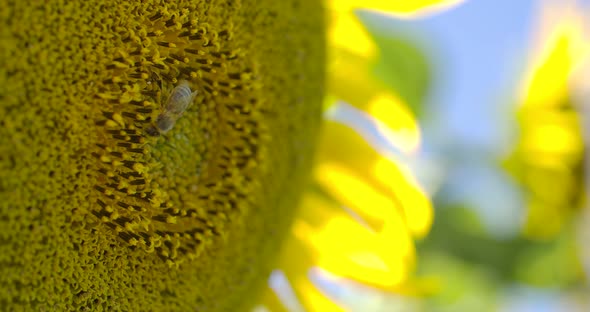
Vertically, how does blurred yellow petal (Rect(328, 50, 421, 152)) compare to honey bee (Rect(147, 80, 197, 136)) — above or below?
above

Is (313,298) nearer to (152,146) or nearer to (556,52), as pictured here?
(152,146)

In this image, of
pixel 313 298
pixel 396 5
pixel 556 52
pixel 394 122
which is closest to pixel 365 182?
pixel 394 122

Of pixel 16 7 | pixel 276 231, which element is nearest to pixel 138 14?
pixel 16 7

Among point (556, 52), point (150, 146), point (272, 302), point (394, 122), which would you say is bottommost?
point (272, 302)

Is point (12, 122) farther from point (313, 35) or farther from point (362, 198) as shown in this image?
point (362, 198)

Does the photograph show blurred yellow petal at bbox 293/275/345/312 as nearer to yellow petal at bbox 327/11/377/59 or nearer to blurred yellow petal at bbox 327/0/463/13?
yellow petal at bbox 327/11/377/59

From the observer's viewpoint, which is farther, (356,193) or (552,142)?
(552,142)

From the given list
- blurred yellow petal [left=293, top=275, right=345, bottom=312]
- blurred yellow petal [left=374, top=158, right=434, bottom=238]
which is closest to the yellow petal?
blurred yellow petal [left=374, top=158, right=434, bottom=238]

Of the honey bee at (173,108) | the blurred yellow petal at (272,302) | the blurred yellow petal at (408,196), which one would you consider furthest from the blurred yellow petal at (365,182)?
the honey bee at (173,108)

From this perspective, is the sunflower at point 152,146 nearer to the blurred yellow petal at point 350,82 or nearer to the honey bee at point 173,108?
the honey bee at point 173,108
